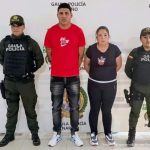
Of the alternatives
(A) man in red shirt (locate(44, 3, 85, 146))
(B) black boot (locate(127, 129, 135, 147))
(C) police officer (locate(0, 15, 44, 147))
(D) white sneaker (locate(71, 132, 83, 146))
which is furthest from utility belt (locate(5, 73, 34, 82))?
(B) black boot (locate(127, 129, 135, 147))

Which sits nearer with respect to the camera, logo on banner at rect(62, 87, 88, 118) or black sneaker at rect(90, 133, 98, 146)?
black sneaker at rect(90, 133, 98, 146)

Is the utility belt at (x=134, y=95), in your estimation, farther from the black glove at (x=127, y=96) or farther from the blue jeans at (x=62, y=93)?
the blue jeans at (x=62, y=93)

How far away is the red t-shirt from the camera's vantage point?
2.96m

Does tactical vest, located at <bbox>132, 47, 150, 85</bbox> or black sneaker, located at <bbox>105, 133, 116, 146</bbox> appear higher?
tactical vest, located at <bbox>132, 47, 150, 85</bbox>

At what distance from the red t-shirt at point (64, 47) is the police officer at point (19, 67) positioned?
0.15 metres

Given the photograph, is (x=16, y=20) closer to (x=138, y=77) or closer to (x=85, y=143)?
(x=138, y=77)

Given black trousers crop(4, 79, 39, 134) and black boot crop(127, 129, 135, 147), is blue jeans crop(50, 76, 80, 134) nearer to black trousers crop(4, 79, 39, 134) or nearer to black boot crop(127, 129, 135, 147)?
black trousers crop(4, 79, 39, 134)

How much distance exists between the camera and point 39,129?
352 centimetres

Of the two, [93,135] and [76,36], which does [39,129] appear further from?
[76,36]

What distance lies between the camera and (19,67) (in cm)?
299

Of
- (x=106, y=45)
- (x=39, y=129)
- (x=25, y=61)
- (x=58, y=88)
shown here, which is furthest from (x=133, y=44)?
(x=39, y=129)

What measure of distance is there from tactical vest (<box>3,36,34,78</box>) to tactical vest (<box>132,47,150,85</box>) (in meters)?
1.01

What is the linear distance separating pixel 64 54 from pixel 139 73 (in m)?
0.73

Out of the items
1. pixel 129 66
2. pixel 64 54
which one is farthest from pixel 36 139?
pixel 129 66
